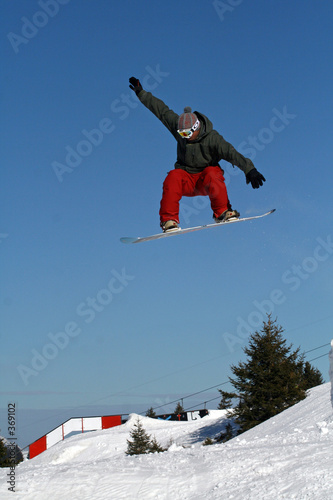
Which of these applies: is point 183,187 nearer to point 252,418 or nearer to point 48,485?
point 48,485

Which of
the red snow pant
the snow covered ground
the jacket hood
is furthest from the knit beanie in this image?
the snow covered ground

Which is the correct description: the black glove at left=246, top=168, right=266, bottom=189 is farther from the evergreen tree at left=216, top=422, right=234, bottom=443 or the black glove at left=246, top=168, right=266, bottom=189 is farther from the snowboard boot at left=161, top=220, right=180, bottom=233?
the evergreen tree at left=216, top=422, right=234, bottom=443

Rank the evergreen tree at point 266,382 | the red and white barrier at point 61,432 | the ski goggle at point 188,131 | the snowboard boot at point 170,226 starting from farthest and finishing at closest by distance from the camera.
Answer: the red and white barrier at point 61,432
the evergreen tree at point 266,382
the snowboard boot at point 170,226
the ski goggle at point 188,131

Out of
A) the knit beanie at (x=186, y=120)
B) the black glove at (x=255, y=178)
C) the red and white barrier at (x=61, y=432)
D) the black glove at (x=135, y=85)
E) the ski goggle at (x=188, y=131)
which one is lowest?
the red and white barrier at (x=61, y=432)

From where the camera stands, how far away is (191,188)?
7.29 meters

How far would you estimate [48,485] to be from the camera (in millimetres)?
6449

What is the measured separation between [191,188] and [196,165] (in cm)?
34

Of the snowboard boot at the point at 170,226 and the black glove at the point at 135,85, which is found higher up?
the black glove at the point at 135,85

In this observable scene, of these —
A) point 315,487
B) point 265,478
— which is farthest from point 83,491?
point 315,487

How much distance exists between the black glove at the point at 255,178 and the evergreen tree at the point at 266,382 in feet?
56.5

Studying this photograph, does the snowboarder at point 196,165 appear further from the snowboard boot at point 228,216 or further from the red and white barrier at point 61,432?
the red and white barrier at point 61,432

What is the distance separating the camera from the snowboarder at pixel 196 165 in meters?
7.10

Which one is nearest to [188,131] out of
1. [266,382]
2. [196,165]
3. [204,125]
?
[204,125]

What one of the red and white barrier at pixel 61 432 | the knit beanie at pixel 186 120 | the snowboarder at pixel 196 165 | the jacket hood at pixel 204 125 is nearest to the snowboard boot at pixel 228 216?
the snowboarder at pixel 196 165
